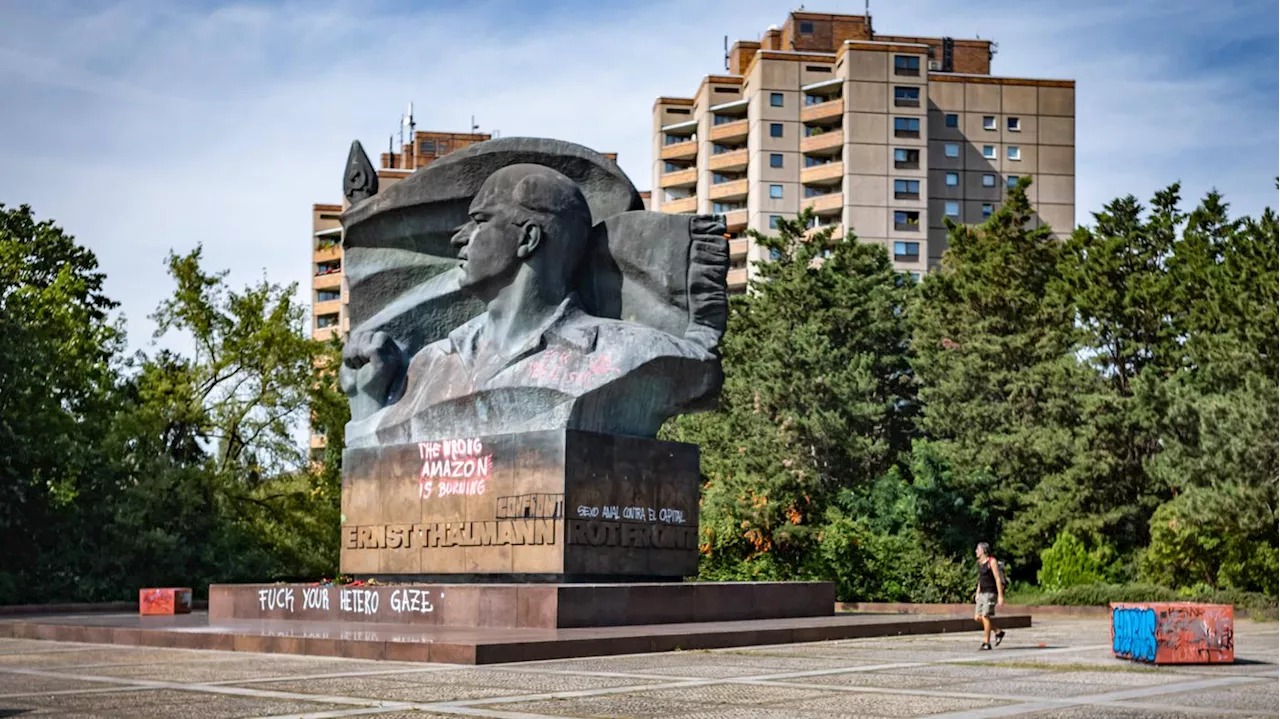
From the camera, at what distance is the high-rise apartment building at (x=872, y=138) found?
74.8 meters

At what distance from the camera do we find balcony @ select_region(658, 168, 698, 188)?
8262cm

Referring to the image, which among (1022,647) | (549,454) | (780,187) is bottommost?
(1022,647)

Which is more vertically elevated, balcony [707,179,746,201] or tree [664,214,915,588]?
balcony [707,179,746,201]

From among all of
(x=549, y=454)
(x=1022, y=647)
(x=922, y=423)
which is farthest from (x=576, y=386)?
(x=922, y=423)

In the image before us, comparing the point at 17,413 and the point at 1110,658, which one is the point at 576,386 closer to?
the point at 1110,658

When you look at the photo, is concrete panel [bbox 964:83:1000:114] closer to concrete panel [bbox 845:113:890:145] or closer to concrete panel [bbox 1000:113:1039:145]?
concrete panel [bbox 1000:113:1039:145]

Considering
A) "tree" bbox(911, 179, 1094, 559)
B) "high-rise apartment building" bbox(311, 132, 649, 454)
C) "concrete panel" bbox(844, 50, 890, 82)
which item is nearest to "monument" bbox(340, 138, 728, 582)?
"tree" bbox(911, 179, 1094, 559)

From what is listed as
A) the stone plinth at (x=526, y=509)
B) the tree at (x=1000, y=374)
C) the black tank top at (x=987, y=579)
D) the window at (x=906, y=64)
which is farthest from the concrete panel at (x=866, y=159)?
the black tank top at (x=987, y=579)

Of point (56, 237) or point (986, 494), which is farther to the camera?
point (56, 237)

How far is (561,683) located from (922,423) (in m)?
24.7

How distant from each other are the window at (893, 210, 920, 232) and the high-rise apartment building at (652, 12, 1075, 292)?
0.07m

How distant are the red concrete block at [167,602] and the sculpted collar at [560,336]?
22.0 feet

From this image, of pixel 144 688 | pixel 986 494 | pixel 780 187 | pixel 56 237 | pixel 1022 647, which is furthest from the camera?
pixel 780 187

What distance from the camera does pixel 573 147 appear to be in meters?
21.9
